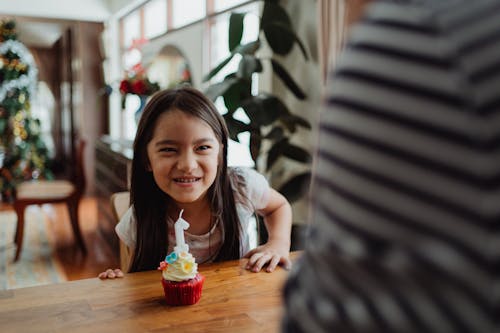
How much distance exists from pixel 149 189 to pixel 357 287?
3.94 ft

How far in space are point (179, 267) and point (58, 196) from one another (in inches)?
140

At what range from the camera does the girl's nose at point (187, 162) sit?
4.48 feet

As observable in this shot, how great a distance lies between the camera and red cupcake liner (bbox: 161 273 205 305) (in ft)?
3.45

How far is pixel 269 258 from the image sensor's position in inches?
53.6

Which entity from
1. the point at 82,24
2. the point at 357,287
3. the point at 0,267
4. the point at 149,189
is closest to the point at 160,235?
the point at 149,189

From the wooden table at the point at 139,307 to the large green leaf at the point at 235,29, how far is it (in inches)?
67.9

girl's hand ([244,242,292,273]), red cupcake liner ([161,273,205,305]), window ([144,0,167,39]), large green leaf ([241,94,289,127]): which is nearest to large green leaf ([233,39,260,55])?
large green leaf ([241,94,289,127])

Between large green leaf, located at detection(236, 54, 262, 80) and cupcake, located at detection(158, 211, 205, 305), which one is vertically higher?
large green leaf, located at detection(236, 54, 262, 80)

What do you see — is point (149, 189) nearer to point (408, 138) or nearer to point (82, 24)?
point (408, 138)

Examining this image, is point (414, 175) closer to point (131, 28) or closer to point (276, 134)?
point (276, 134)

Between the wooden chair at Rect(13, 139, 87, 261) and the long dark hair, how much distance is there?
3052 millimetres

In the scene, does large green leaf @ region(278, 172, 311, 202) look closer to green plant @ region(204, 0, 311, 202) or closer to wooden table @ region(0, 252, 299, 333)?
green plant @ region(204, 0, 311, 202)

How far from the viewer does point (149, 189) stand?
4.91ft

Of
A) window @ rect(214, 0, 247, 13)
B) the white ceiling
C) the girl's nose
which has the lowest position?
the girl's nose
